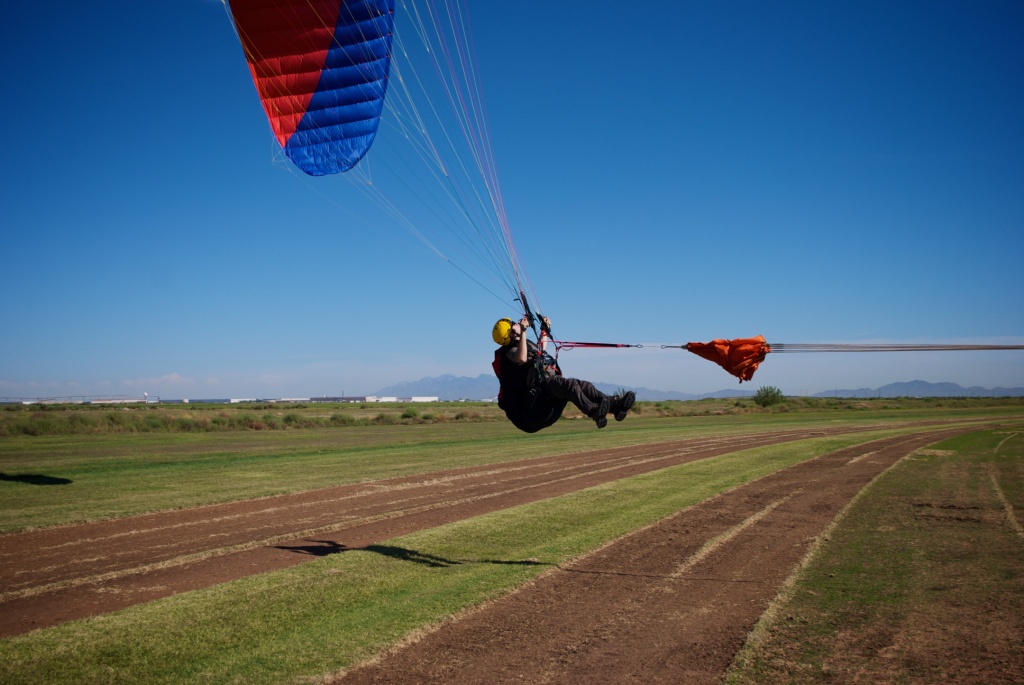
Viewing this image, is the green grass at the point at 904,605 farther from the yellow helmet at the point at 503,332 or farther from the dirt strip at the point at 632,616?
the yellow helmet at the point at 503,332

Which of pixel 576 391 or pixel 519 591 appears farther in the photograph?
pixel 576 391

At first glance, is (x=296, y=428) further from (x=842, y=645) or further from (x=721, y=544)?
(x=842, y=645)

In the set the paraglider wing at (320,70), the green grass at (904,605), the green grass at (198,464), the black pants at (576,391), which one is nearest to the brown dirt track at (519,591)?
the green grass at (904,605)

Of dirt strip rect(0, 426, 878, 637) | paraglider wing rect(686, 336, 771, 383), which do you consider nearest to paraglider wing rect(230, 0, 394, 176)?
dirt strip rect(0, 426, 878, 637)

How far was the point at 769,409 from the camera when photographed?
280 ft

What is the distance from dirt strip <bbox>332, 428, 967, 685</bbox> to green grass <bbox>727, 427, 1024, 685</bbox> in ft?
1.22

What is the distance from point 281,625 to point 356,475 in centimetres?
1284

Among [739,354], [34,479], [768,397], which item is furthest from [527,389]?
[768,397]

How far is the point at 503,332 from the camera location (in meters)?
8.47

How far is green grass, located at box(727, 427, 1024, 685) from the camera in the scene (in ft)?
18.3

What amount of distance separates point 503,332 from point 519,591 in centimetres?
307

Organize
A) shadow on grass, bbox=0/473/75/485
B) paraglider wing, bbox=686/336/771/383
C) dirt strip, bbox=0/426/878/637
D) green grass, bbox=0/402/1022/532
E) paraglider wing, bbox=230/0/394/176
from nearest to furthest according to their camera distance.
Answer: dirt strip, bbox=0/426/878/637 < paraglider wing, bbox=686/336/771/383 < paraglider wing, bbox=230/0/394/176 < green grass, bbox=0/402/1022/532 < shadow on grass, bbox=0/473/75/485

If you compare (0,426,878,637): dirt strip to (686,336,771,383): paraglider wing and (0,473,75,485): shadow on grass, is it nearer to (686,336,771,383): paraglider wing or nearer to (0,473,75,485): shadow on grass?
(686,336,771,383): paraglider wing

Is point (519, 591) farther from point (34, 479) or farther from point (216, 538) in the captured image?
point (34, 479)
